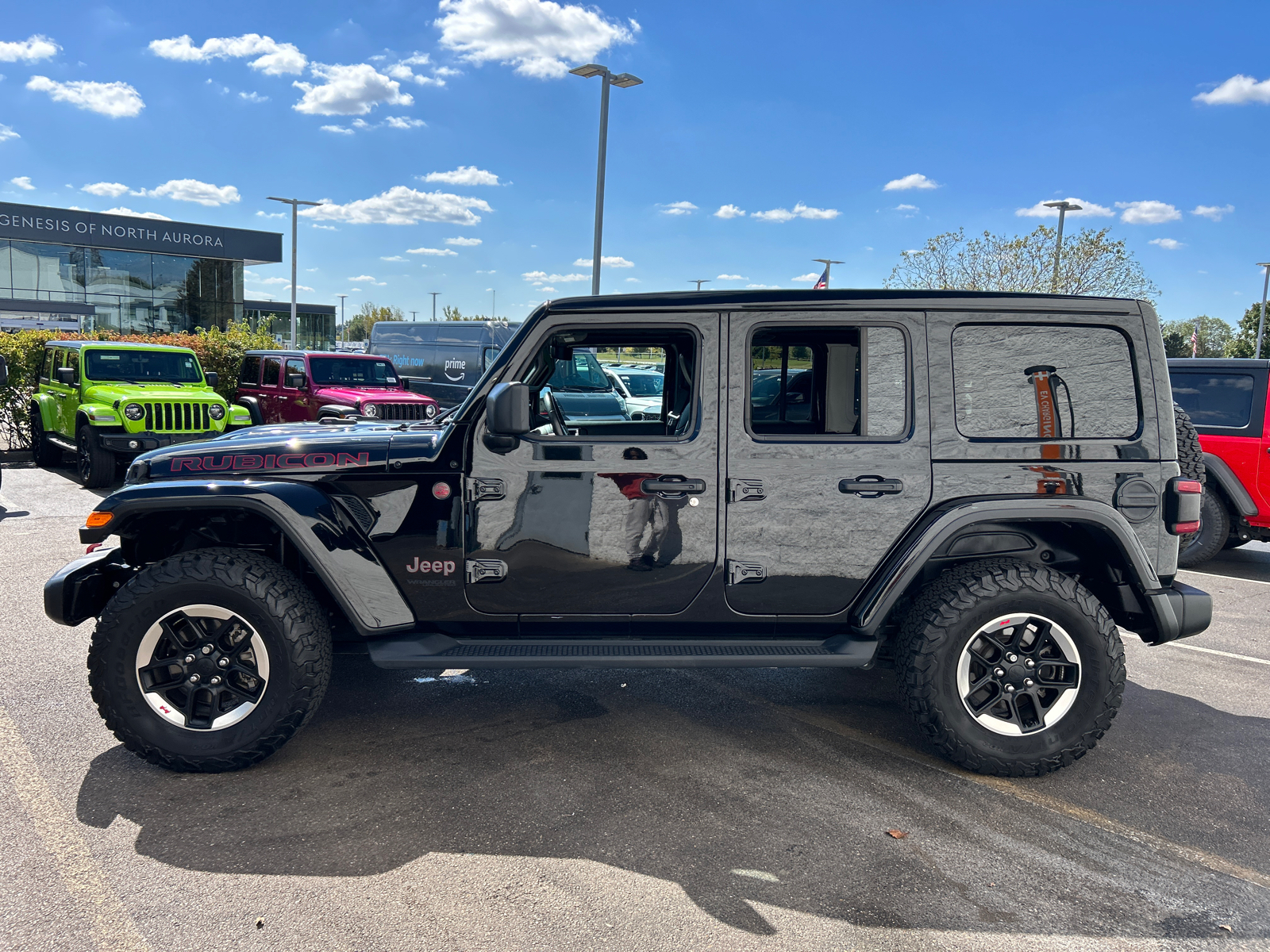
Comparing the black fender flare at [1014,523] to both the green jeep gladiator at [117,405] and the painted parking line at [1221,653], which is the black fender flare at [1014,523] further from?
the green jeep gladiator at [117,405]

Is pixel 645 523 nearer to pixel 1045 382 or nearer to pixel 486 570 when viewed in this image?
pixel 486 570

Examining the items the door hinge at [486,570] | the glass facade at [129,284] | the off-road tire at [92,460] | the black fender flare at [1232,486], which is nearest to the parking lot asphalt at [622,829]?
the door hinge at [486,570]

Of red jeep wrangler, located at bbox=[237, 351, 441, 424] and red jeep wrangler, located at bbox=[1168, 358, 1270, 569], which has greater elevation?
red jeep wrangler, located at bbox=[237, 351, 441, 424]

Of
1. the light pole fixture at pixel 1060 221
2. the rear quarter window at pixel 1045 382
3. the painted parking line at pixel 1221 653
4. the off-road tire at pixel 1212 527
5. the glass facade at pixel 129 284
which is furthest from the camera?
the glass facade at pixel 129 284

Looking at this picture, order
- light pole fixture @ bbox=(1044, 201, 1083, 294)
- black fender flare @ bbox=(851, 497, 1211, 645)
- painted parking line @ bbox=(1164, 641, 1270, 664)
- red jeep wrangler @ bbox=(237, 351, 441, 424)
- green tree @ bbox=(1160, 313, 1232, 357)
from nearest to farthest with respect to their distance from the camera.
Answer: black fender flare @ bbox=(851, 497, 1211, 645), painted parking line @ bbox=(1164, 641, 1270, 664), red jeep wrangler @ bbox=(237, 351, 441, 424), light pole fixture @ bbox=(1044, 201, 1083, 294), green tree @ bbox=(1160, 313, 1232, 357)

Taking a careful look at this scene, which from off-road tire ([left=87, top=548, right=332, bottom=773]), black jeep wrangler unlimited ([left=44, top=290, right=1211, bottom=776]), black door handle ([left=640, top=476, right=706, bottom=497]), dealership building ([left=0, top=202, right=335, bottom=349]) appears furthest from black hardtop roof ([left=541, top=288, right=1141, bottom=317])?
dealership building ([left=0, top=202, right=335, bottom=349])

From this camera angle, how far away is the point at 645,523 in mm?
3666

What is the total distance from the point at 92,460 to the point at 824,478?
1041 cm

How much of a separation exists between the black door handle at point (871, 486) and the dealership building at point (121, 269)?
123 ft

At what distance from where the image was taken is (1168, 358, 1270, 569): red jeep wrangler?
301 inches

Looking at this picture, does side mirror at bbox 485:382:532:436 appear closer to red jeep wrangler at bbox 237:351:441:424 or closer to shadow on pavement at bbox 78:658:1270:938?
shadow on pavement at bbox 78:658:1270:938

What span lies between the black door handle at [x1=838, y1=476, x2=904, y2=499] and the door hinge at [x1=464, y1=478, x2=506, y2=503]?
1.39m

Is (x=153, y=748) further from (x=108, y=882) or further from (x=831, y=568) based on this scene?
(x=831, y=568)

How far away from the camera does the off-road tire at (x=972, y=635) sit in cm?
368
